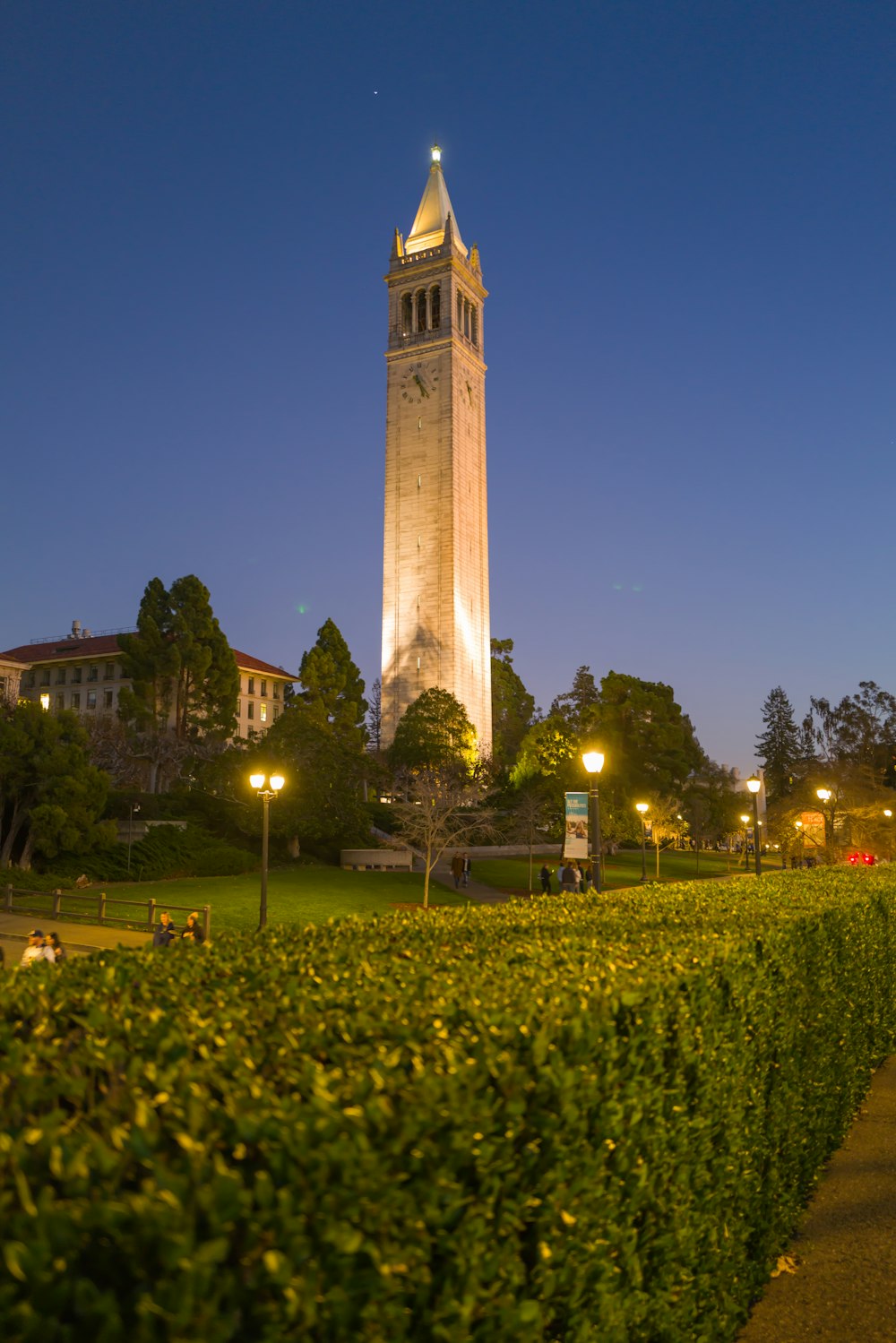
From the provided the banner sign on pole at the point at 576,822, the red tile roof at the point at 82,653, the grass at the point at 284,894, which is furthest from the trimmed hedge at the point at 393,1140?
the red tile roof at the point at 82,653

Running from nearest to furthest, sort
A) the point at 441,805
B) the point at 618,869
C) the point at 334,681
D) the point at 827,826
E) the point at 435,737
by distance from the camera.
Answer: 1. the point at 827,826
2. the point at 441,805
3. the point at 618,869
4. the point at 435,737
5. the point at 334,681

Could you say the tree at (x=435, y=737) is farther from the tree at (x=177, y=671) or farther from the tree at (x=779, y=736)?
the tree at (x=779, y=736)

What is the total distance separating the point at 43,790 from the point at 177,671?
30942 mm

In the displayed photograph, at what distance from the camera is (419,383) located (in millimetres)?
80188

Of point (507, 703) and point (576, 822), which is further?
point (507, 703)

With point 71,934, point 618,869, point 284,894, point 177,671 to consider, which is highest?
point 177,671

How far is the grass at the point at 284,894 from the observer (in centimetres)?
3042

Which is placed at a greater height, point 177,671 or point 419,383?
point 419,383

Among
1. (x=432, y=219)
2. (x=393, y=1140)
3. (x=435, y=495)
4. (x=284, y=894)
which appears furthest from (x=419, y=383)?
(x=393, y=1140)

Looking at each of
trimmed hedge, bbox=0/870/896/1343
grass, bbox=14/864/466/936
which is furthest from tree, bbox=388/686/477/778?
trimmed hedge, bbox=0/870/896/1343

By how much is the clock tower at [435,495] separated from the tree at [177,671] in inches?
566

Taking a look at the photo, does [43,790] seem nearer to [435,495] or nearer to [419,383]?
[435,495]

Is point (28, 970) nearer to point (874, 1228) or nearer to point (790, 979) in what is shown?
point (790, 979)

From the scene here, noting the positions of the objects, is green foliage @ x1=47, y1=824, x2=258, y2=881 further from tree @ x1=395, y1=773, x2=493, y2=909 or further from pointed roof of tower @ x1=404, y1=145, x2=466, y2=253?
pointed roof of tower @ x1=404, y1=145, x2=466, y2=253
